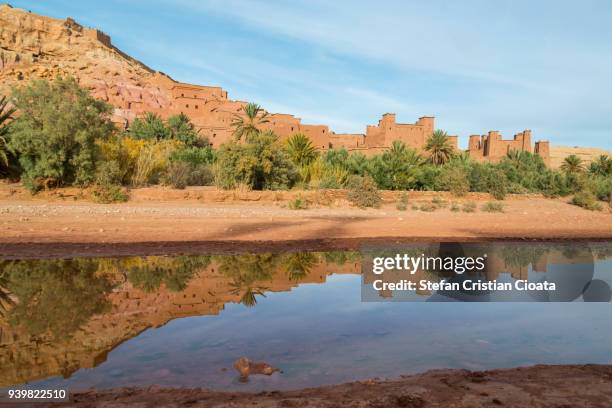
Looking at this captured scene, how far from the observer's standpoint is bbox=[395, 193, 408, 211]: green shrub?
19553mm

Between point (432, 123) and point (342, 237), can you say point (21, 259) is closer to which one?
point (342, 237)

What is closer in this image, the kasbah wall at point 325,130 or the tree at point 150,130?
the tree at point 150,130

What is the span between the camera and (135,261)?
27.6 ft

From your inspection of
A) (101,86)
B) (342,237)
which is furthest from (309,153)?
(101,86)

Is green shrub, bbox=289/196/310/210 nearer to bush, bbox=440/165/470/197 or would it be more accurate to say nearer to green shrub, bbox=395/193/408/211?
green shrub, bbox=395/193/408/211

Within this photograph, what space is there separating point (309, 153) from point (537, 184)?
54.4 feet

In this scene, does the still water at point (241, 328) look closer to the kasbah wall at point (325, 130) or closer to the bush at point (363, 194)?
the bush at point (363, 194)

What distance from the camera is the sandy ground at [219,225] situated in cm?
1011

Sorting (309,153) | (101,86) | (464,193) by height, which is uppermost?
(101,86)

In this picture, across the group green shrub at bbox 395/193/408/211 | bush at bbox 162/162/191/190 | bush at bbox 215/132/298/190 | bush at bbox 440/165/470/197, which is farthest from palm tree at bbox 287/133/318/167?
bush at bbox 162/162/191/190

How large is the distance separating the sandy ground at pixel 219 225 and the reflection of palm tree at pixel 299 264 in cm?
79

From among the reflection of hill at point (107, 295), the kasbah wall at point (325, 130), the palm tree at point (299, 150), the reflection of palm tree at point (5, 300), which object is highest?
the kasbah wall at point (325, 130)

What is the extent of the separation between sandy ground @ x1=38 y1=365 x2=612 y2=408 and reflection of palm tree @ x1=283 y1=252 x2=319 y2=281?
433 cm

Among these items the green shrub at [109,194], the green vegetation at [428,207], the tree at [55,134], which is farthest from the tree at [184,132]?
the green vegetation at [428,207]
